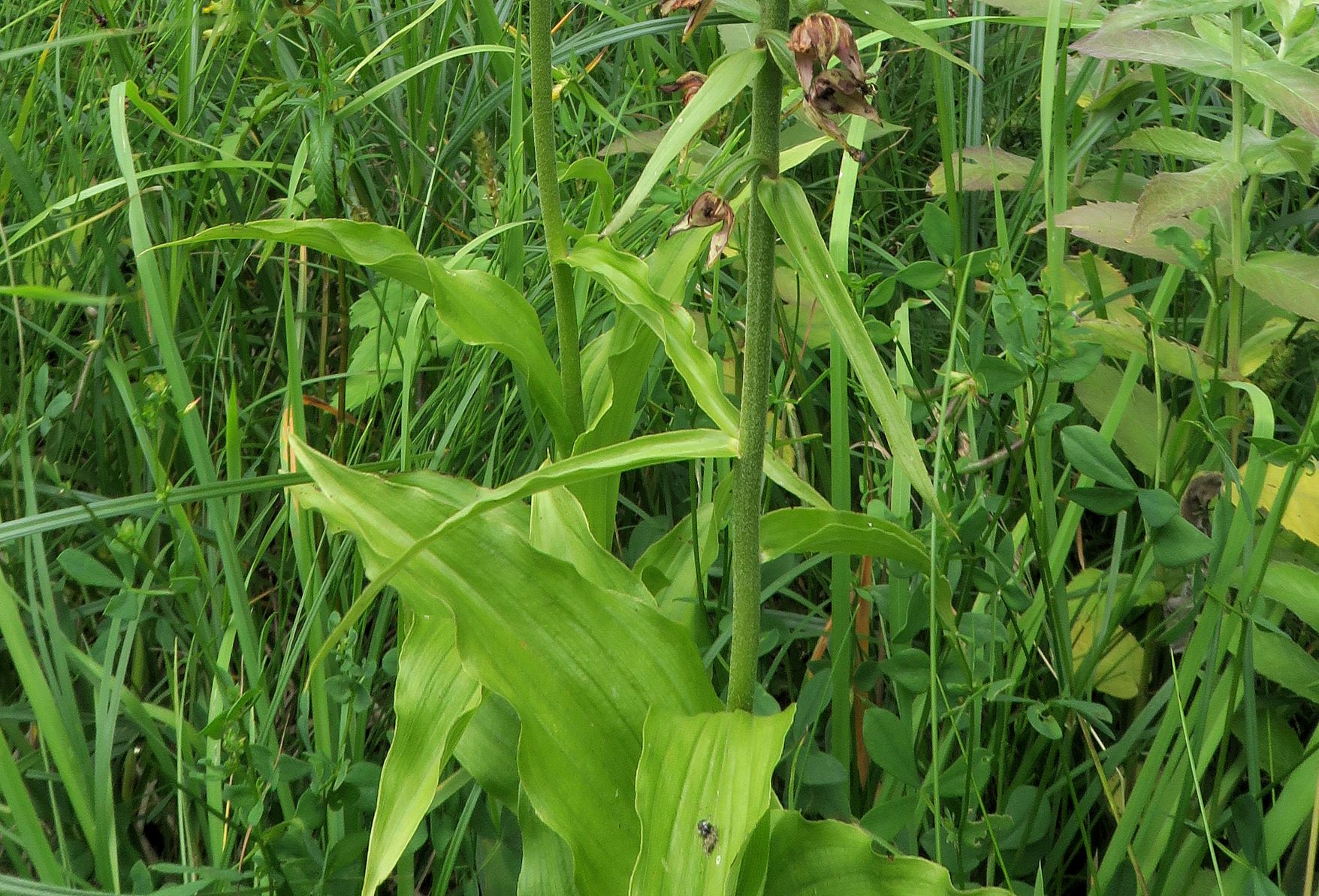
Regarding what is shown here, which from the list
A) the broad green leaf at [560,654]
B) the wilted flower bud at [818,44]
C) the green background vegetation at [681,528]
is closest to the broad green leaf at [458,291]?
the green background vegetation at [681,528]

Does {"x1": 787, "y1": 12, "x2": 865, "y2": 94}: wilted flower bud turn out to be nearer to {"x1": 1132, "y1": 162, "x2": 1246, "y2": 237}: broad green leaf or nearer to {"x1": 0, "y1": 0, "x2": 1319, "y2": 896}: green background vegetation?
{"x1": 0, "y1": 0, "x2": 1319, "y2": 896}: green background vegetation

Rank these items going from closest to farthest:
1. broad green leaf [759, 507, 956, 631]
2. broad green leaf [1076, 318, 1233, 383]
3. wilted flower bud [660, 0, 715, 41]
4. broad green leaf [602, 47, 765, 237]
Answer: broad green leaf [602, 47, 765, 237] → wilted flower bud [660, 0, 715, 41] → broad green leaf [759, 507, 956, 631] → broad green leaf [1076, 318, 1233, 383]

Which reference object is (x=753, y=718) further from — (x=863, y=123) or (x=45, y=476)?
(x=45, y=476)

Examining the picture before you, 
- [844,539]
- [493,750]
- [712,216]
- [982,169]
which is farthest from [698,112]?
[982,169]

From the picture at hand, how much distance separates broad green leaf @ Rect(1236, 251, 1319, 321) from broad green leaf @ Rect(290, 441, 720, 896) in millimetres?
658

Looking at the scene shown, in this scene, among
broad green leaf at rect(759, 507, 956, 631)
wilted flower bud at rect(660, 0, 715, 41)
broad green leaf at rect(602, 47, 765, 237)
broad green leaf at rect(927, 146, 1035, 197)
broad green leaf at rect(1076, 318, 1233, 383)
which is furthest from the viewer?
broad green leaf at rect(927, 146, 1035, 197)

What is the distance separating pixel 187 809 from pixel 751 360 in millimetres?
692

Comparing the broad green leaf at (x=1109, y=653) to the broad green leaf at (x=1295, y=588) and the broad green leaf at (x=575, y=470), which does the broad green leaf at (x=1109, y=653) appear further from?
the broad green leaf at (x=575, y=470)

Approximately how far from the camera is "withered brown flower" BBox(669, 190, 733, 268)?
726mm

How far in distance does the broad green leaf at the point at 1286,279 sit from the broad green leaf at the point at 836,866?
2.07 ft

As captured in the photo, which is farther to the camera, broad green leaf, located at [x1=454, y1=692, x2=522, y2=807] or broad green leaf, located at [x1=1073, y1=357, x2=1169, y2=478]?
broad green leaf, located at [x1=1073, y1=357, x2=1169, y2=478]

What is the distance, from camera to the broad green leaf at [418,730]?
2.63 ft

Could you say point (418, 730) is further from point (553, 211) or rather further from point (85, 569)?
point (553, 211)

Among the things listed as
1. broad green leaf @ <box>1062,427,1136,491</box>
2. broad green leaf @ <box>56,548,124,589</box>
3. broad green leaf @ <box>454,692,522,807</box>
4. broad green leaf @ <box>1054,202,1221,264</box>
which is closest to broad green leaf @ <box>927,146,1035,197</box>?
broad green leaf @ <box>1054,202,1221,264</box>
